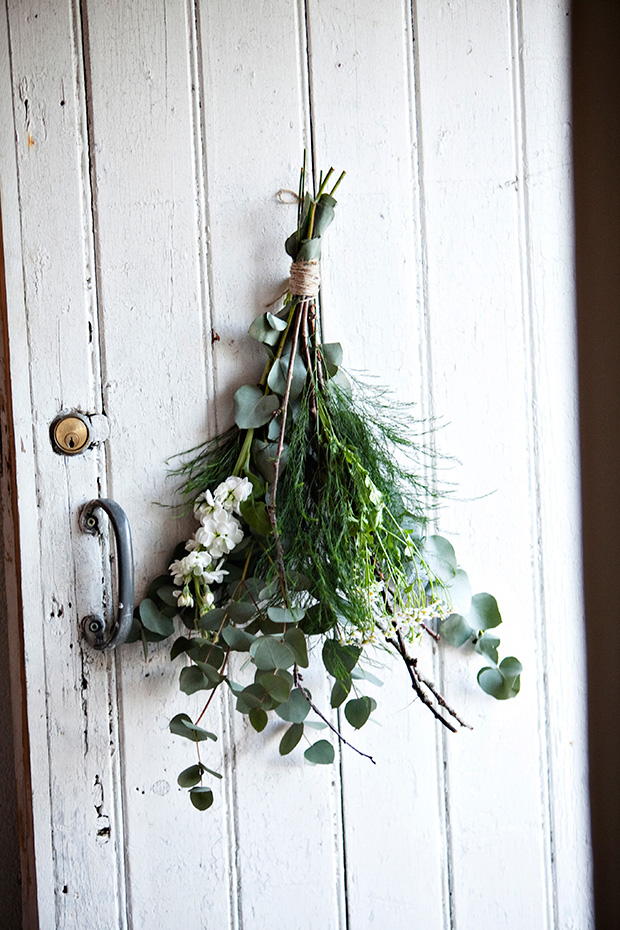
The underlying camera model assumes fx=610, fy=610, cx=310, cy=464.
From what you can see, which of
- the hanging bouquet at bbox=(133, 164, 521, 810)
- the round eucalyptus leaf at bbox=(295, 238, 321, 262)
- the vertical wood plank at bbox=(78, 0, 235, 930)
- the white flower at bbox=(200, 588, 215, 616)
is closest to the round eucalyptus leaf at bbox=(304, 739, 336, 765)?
the hanging bouquet at bbox=(133, 164, 521, 810)

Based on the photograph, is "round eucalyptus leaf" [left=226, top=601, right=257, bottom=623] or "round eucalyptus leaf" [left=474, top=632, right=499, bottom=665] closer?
"round eucalyptus leaf" [left=226, top=601, right=257, bottom=623]

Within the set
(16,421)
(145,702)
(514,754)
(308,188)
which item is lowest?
(514,754)

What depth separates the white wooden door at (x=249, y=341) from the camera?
0.79 metres

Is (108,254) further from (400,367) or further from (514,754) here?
(514,754)

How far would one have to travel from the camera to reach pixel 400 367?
2.70ft

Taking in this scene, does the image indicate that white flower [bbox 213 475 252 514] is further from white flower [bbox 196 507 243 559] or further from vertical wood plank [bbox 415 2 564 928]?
→ vertical wood plank [bbox 415 2 564 928]

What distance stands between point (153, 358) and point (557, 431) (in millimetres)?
558

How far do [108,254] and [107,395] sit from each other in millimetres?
182

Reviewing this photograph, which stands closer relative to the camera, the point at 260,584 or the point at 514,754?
the point at 260,584

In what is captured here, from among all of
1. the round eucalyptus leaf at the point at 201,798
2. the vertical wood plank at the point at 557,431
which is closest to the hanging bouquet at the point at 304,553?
the round eucalyptus leaf at the point at 201,798

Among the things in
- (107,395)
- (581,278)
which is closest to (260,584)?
(107,395)

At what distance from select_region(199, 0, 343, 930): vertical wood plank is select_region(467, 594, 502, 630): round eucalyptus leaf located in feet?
0.74

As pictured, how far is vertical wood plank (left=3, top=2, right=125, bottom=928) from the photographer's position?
0.79 meters

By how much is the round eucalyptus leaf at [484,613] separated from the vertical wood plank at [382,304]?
8 centimetres
